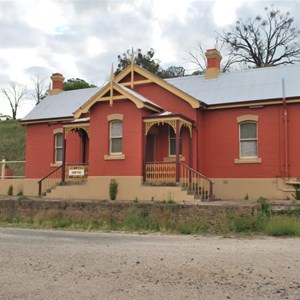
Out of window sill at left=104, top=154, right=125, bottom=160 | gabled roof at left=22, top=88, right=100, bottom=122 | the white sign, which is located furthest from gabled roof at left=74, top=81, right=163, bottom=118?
gabled roof at left=22, top=88, right=100, bottom=122

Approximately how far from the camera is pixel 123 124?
1795cm

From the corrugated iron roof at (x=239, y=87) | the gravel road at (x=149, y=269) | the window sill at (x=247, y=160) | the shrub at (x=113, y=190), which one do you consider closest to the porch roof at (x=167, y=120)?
the corrugated iron roof at (x=239, y=87)

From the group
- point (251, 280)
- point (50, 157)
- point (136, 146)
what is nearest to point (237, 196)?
point (136, 146)

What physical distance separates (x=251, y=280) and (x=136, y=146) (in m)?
11.5

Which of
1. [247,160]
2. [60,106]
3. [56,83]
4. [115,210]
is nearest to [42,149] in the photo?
[60,106]

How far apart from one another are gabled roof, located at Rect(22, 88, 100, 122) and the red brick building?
11.9 ft

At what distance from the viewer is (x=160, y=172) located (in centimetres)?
1733

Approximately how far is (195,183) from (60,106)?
10.4 m

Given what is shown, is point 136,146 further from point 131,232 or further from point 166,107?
point 131,232

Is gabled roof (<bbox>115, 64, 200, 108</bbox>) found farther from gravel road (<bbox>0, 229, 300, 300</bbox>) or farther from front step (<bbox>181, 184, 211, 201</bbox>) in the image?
gravel road (<bbox>0, 229, 300, 300</bbox>)

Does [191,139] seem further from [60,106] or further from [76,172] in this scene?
[60,106]

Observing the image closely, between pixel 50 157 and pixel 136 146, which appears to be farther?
pixel 50 157

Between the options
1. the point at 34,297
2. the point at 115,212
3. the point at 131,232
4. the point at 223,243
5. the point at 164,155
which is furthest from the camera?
the point at 164,155

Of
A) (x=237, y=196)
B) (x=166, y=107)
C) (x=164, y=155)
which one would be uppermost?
(x=166, y=107)
